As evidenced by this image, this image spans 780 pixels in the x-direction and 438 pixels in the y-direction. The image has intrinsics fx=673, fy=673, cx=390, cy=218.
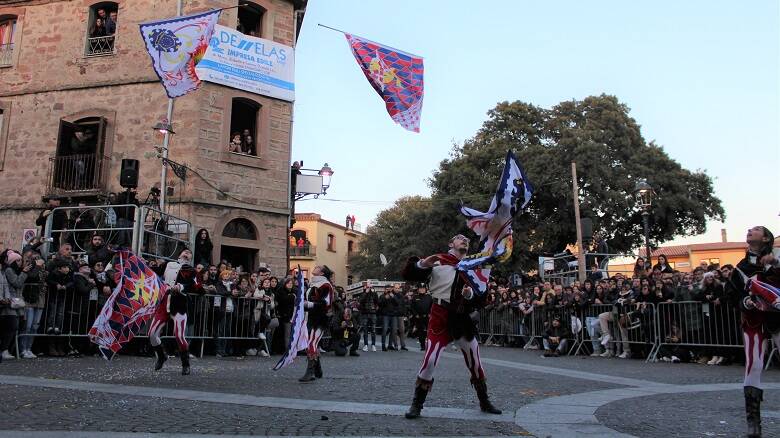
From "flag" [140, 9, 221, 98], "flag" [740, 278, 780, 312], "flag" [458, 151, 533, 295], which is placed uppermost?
"flag" [140, 9, 221, 98]

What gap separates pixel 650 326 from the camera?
623 inches

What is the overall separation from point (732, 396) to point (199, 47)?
12.3 m

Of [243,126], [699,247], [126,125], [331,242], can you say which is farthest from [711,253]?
[126,125]

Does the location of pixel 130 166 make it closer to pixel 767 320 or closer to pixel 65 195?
pixel 65 195

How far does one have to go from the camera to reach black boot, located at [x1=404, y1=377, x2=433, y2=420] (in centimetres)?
638

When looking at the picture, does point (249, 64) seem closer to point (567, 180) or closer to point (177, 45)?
point (177, 45)

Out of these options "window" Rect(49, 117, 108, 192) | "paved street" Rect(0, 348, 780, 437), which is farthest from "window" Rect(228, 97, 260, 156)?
"paved street" Rect(0, 348, 780, 437)

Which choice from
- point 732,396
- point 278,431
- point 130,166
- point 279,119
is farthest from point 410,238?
point 278,431

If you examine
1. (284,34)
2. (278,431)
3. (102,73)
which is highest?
(284,34)

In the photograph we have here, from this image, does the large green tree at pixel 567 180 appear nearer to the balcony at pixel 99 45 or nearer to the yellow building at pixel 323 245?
the balcony at pixel 99 45

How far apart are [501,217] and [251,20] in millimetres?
19097

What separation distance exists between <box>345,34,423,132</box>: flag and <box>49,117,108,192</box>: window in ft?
37.4

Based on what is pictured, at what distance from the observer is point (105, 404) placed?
6840mm

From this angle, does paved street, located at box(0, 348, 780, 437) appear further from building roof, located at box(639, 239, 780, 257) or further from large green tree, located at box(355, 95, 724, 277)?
building roof, located at box(639, 239, 780, 257)
